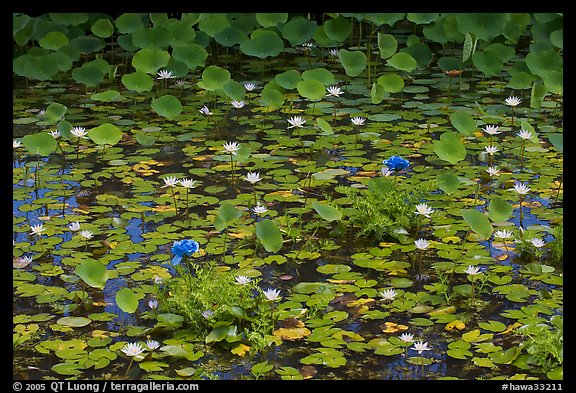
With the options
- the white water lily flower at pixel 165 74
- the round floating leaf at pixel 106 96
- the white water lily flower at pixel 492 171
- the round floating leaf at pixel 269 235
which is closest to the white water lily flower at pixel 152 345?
the round floating leaf at pixel 269 235

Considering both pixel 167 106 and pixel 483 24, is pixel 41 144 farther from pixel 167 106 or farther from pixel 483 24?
pixel 483 24

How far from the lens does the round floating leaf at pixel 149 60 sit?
208 inches

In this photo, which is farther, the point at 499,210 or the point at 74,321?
the point at 499,210

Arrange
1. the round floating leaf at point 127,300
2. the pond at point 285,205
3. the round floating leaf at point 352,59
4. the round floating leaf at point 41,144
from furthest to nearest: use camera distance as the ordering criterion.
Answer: the round floating leaf at point 352,59
the round floating leaf at point 41,144
the round floating leaf at point 127,300
the pond at point 285,205

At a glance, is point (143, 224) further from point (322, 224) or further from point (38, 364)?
point (38, 364)

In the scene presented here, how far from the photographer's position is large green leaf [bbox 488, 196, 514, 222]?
3.75m

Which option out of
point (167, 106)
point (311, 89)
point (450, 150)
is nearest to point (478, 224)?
point (450, 150)

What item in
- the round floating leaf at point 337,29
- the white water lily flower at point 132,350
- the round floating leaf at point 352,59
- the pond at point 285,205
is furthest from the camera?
the round floating leaf at point 337,29

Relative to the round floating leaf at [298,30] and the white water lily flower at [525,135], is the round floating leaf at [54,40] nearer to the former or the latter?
the round floating leaf at [298,30]

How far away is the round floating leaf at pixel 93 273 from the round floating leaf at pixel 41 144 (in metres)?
1.32

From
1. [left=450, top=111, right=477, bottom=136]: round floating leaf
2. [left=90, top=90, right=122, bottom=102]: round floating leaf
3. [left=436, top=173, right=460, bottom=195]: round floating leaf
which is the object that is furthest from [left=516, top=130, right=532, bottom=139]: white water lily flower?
[left=90, top=90, right=122, bottom=102]: round floating leaf

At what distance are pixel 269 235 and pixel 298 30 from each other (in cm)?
250

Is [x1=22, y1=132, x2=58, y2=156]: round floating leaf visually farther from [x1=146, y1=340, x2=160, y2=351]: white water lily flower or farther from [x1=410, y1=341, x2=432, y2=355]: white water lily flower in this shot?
[x1=410, y1=341, x2=432, y2=355]: white water lily flower

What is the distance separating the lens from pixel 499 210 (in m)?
3.77
